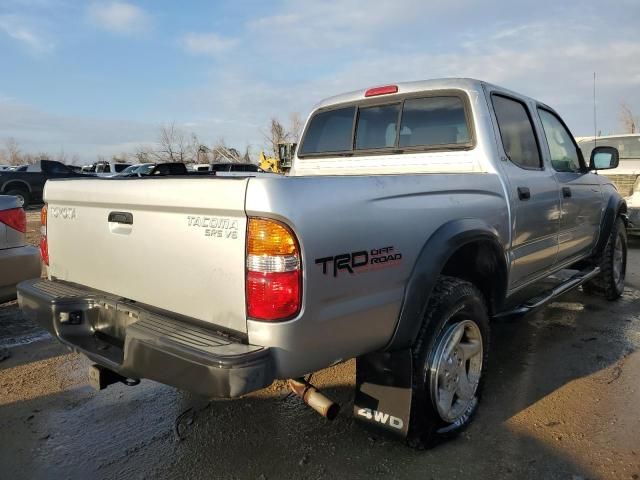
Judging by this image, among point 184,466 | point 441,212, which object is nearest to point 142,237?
point 184,466

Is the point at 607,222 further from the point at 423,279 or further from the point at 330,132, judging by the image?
the point at 423,279

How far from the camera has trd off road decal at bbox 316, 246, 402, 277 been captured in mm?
2022

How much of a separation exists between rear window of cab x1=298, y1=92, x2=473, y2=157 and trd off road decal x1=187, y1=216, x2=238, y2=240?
1.95 m

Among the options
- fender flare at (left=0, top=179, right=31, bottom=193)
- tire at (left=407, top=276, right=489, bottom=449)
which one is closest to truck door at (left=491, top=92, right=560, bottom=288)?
tire at (left=407, top=276, right=489, bottom=449)

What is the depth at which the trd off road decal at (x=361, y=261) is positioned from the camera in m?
2.02

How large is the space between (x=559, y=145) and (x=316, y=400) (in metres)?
3.37

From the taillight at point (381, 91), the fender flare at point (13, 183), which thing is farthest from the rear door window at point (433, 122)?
the fender flare at point (13, 183)

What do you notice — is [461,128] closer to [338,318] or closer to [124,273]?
[338,318]

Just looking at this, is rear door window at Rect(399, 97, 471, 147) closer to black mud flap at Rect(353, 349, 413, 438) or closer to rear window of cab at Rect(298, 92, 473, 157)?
rear window of cab at Rect(298, 92, 473, 157)

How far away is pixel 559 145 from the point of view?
449cm

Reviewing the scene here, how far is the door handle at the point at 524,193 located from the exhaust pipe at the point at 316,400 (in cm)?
192

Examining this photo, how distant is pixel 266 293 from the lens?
1.95m

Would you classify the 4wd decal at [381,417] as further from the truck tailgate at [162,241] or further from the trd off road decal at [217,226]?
the trd off road decal at [217,226]

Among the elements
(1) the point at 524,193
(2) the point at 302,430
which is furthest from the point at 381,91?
(2) the point at 302,430
